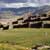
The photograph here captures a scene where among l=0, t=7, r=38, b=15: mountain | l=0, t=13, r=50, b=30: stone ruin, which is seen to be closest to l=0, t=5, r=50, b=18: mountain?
l=0, t=7, r=38, b=15: mountain

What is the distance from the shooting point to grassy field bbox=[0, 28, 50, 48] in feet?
11.2

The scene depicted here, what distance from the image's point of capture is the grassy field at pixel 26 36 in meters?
3.42

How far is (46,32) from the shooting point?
12.3ft

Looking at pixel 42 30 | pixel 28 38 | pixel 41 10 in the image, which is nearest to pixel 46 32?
pixel 42 30

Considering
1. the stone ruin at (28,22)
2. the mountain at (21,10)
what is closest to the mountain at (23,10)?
the mountain at (21,10)

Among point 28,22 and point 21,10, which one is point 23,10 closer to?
point 21,10

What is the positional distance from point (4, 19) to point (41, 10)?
0.95 metres

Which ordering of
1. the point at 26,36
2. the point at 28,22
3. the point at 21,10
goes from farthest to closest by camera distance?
the point at 21,10 → the point at 28,22 → the point at 26,36

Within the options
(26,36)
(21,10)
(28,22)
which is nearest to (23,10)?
(21,10)

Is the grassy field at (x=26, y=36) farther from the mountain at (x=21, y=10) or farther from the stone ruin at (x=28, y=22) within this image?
the mountain at (x=21, y=10)

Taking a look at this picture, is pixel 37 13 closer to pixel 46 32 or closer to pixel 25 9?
pixel 25 9

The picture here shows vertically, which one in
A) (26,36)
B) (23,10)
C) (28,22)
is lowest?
(26,36)

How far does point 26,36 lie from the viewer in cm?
361

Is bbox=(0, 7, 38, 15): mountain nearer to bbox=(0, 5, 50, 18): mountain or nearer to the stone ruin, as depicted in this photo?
bbox=(0, 5, 50, 18): mountain
